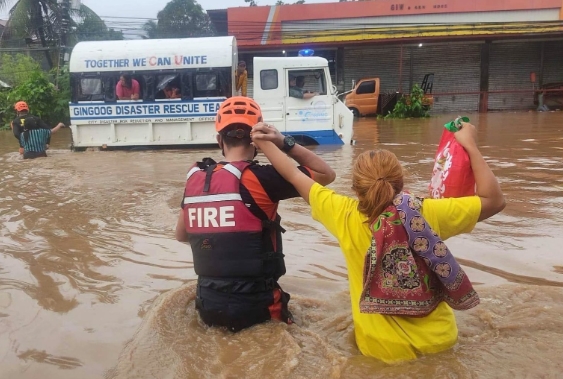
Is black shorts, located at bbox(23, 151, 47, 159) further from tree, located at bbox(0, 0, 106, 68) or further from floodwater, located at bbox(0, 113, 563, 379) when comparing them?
tree, located at bbox(0, 0, 106, 68)

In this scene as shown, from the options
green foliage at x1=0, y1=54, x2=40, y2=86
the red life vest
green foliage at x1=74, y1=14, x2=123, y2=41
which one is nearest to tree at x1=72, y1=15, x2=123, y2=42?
green foliage at x1=74, y1=14, x2=123, y2=41

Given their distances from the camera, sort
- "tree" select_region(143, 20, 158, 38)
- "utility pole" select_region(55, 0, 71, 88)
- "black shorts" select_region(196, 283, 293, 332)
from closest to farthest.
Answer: "black shorts" select_region(196, 283, 293, 332), "utility pole" select_region(55, 0, 71, 88), "tree" select_region(143, 20, 158, 38)

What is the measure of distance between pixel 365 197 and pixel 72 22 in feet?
102

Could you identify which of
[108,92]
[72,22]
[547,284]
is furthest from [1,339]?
[72,22]

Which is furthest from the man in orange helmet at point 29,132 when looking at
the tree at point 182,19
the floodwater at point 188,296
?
the tree at point 182,19

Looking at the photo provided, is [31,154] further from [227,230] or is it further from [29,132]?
[227,230]

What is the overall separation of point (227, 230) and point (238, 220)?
7 cm

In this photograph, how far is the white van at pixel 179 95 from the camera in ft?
41.0

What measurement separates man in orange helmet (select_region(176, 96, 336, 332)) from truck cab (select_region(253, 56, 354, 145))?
9739mm

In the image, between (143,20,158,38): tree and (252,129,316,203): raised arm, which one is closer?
(252,129,316,203): raised arm

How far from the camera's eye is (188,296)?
3.50 meters

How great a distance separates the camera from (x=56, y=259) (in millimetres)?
4781

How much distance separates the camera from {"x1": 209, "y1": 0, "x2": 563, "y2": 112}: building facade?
82.1 feet

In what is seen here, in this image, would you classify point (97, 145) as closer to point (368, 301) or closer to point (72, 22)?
point (368, 301)
